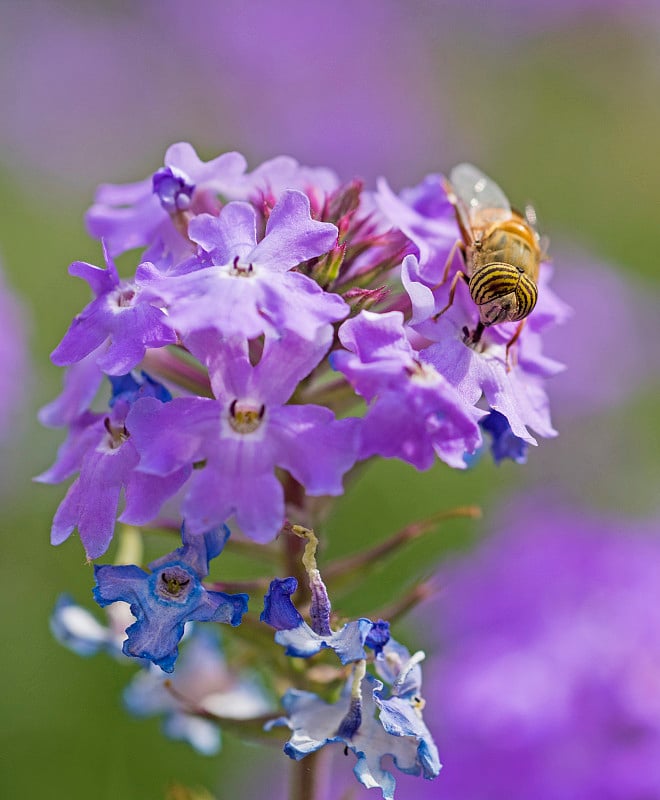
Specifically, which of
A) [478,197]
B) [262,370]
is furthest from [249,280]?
[478,197]

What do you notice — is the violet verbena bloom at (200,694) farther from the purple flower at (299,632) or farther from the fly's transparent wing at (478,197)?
the fly's transparent wing at (478,197)

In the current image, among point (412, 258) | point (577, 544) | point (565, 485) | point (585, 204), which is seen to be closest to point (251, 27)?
point (585, 204)

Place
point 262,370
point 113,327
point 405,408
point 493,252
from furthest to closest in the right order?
point 493,252
point 113,327
point 262,370
point 405,408

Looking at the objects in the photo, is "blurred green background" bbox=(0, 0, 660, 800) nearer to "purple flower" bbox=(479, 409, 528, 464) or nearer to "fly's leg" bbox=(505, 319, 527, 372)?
"purple flower" bbox=(479, 409, 528, 464)

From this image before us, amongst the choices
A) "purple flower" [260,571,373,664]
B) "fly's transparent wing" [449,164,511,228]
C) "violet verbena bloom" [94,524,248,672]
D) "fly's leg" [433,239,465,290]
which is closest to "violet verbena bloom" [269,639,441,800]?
"purple flower" [260,571,373,664]

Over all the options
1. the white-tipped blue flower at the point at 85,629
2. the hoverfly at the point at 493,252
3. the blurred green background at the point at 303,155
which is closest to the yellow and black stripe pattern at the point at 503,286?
the hoverfly at the point at 493,252

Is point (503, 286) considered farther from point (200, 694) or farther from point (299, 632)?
point (200, 694)

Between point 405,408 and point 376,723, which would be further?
point 376,723
